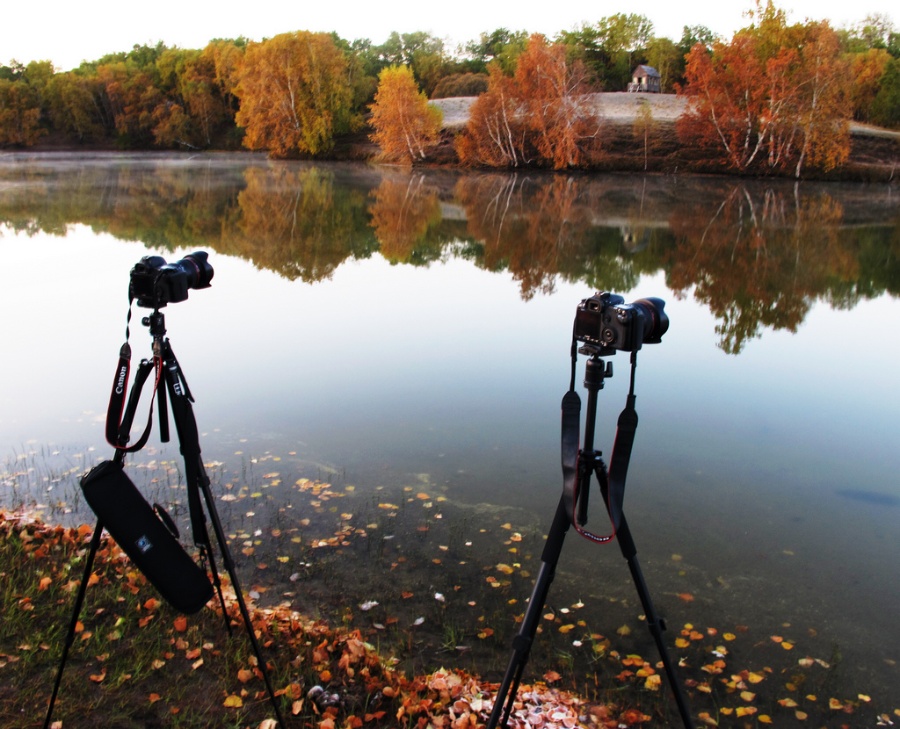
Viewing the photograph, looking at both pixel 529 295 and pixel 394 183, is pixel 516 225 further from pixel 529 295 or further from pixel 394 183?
pixel 394 183

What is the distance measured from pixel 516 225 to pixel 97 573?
17470mm

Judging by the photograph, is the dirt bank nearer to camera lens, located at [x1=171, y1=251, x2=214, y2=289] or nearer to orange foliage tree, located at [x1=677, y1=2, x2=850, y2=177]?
orange foliage tree, located at [x1=677, y1=2, x2=850, y2=177]

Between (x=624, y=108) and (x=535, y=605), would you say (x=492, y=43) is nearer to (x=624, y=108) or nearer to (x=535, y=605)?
(x=624, y=108)

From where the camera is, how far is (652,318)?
2.58m

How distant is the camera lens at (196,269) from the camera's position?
3188 mm

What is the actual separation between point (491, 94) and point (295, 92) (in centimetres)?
1769

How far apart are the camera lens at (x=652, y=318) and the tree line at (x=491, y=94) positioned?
3946cm

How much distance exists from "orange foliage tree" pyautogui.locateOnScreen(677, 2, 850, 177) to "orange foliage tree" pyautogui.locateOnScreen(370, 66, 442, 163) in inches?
661

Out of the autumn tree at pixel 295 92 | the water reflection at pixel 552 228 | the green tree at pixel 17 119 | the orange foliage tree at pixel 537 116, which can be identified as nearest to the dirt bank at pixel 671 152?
the orange foliage tree at pixel 537 116

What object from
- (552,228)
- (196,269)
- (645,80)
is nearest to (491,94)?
(645,80)

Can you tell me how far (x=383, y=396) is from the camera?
791cm

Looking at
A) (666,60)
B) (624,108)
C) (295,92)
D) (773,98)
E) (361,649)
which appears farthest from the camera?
(666,60)

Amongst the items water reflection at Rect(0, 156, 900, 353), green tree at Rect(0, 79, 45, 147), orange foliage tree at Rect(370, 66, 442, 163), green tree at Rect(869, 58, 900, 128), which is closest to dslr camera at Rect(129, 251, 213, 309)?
water reflection at Rect(0, 156, 900, 353)

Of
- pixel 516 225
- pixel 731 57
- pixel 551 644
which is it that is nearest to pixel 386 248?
pixel 516 225
